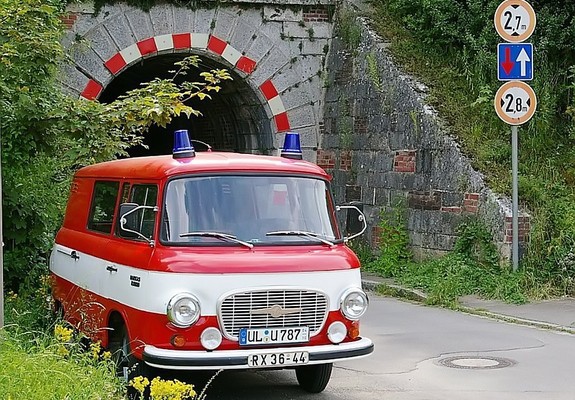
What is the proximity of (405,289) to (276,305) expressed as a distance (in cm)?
696

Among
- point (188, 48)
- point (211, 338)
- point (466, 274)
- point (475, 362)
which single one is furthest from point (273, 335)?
point (188, 48)

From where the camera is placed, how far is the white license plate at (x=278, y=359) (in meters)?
7.50

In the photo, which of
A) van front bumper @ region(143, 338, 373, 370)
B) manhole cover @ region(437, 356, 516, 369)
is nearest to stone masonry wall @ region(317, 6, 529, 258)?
manhole cover @ region(437, 356, 516, 369)

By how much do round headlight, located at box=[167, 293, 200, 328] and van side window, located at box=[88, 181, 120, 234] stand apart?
5.42 ft

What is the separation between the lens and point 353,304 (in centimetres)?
805

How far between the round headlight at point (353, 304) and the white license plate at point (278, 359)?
0.54 m

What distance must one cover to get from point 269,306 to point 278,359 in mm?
423

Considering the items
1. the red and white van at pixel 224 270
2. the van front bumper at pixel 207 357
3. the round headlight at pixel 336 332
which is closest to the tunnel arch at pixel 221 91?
the red and white van at pixel 224 270

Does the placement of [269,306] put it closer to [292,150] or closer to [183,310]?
[183,310]

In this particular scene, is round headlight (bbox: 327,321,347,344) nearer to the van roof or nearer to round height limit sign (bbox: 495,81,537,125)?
the van roof

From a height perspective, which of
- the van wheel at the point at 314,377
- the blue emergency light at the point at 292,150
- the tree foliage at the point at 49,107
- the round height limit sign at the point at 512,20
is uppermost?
the round height limit sign at the point at 512,20

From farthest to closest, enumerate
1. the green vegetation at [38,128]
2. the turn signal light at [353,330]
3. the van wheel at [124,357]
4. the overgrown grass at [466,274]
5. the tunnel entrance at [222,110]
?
the tunnel entrance at [222,110] < the overgrown grass at [466,274] < the green vegetation at [38,128] < the turn signal light at [353,330] < the van wheel at [124,357]

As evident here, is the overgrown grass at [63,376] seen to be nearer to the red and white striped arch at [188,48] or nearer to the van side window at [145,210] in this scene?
the van side window at [145,210]

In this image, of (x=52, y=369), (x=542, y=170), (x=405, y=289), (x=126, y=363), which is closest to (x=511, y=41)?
(x=542, y=170)
